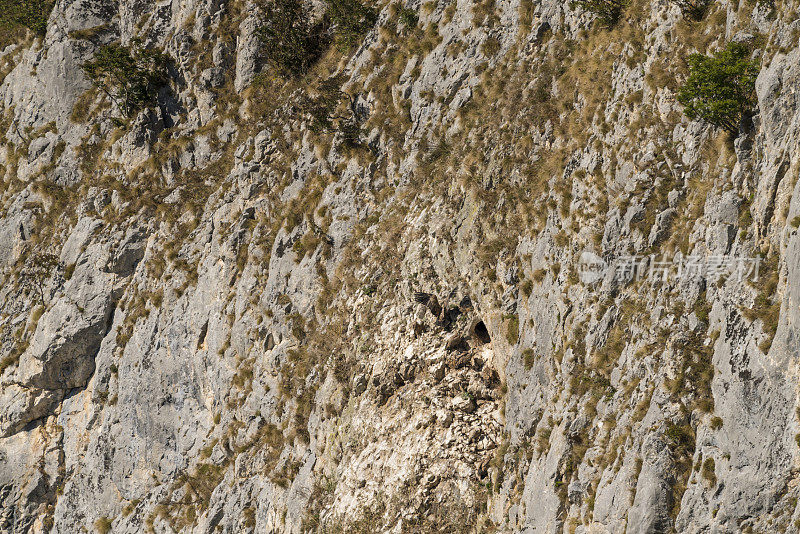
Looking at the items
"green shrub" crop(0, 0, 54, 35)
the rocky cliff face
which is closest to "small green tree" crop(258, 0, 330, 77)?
the rocky cliff face

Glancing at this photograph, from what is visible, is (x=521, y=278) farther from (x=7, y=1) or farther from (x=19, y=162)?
(x=7, y=1)

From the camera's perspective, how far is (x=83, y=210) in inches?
1654

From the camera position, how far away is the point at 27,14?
5312 centimetres

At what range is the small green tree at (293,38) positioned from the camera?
38.2 m

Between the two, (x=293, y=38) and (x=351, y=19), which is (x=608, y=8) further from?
(x=293, y=38)

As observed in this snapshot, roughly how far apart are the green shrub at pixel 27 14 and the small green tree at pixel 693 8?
45223 millimetres

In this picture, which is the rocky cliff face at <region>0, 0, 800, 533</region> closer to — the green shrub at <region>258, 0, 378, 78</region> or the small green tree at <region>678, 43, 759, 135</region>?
the small green tree at <region>678, 43, 759, 135</region>

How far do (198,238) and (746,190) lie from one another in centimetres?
2579

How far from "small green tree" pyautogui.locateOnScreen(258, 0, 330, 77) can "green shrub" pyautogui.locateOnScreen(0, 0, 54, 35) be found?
74.1 ft

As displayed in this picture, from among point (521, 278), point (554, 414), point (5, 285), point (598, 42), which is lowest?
point (5, 285)

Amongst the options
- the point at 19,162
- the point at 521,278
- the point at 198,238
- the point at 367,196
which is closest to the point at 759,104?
the point at 521,278

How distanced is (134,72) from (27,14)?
17.6 metres

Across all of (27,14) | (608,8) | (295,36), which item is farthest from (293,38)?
(27,14)

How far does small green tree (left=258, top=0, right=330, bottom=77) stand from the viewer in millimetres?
38250
